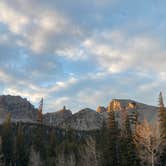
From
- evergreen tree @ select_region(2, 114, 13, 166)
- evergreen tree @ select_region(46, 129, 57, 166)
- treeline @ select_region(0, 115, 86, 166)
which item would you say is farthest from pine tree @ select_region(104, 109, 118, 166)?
evergreen tree @ select_region(2, 114, 13, 166)

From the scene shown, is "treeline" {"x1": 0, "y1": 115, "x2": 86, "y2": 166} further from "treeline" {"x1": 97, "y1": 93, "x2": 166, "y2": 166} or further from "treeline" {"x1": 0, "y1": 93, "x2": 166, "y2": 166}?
"treeline" {"x1": 97, "y1": 93, "x2": 166, "y2": 166}

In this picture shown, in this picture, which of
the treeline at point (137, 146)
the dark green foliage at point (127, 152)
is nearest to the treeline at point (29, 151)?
the treeline at point (137, 146)

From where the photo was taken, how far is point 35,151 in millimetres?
98438

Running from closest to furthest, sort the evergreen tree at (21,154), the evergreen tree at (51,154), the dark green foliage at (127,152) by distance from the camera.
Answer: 1. the dark green foliage at (127,152)
2. the evergreen tree at (21,154)
3. the evergreen tree at (51,154)

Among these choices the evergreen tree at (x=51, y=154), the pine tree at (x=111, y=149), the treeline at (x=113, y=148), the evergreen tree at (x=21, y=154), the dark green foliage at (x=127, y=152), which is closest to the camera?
the treeline at (x=113, y=148)

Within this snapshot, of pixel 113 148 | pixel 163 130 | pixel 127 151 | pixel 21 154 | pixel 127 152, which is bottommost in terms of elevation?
pixel 127 152

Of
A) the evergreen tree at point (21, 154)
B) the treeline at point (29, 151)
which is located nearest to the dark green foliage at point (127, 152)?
the treeline at point (29, 151)

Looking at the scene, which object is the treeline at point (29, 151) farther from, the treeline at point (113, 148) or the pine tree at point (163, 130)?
the pine tree at point (163, 130)

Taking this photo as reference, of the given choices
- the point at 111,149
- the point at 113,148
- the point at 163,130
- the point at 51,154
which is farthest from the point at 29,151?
the point at 163,130

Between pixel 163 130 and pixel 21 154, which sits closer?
pixel 163 130

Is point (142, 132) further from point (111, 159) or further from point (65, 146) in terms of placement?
point (65, 146)

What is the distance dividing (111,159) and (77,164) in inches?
1058

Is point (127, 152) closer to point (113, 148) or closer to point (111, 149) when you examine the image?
point (113, 148)

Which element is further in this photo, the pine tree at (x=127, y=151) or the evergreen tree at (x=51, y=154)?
the evergreen tree at (x=51, y=154)
